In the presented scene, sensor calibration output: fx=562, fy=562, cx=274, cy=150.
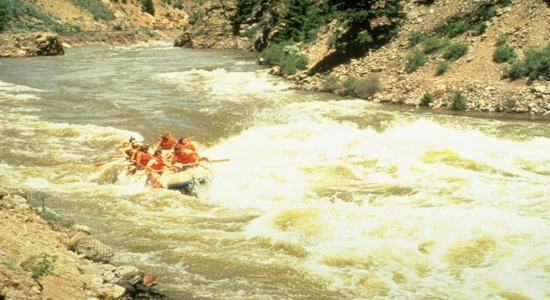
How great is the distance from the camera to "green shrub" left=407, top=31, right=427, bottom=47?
71.5 ft

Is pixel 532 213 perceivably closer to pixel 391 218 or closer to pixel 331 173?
pixel 391 218

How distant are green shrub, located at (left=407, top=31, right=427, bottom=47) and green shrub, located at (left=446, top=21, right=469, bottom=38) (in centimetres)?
107

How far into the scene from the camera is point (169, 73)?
2811cm

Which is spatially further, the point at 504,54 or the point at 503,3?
the point at 503,3

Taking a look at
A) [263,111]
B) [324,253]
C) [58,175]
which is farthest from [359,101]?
[324,253]

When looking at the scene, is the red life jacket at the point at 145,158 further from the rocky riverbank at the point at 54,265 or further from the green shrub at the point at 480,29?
the green shrub at the point at 480,29

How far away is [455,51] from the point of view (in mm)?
19609

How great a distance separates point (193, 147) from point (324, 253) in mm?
5226

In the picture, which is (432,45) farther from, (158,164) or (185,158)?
(158,164)

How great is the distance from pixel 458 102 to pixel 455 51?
3.07 metres

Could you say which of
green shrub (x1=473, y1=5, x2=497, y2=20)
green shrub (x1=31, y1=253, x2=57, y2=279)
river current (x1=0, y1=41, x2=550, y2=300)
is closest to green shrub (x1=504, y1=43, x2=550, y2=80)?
river current (x1=0, y1=41, x2=550, y2=300)

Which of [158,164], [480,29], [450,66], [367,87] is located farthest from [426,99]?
[158,164]

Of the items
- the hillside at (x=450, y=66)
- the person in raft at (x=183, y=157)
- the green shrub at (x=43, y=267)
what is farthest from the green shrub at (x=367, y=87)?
the green shrub at (x=43, y=267)

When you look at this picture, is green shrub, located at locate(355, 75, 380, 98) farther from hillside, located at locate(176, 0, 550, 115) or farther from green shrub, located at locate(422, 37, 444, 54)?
green shrub, located at locate(422, 37, 444, 54)
